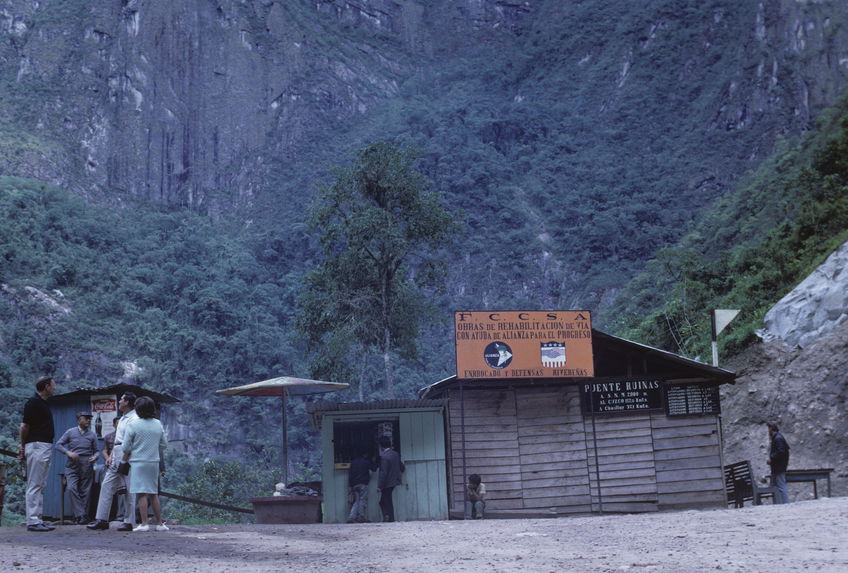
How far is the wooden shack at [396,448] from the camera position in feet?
54.2

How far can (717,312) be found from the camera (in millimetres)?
19734

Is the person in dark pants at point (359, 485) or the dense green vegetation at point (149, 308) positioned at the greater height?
the dense green vegetation at point (149, 308)

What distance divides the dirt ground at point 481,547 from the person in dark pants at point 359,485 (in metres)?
3.40

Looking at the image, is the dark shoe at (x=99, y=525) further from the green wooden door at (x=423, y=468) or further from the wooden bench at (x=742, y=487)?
the wooden bench at (x=742, y=487)

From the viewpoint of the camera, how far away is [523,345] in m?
17.7

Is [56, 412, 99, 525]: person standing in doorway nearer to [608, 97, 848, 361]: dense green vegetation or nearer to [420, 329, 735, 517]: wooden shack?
[420, 329, 735, 517]: wooden shack

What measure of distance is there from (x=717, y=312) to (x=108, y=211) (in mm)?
100710

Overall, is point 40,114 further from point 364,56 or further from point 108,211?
point 364,56

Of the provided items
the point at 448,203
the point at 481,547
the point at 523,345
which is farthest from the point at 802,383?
the point at 448,203

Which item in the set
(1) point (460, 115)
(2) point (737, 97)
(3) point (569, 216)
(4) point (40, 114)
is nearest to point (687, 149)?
(2) point (737, 97)

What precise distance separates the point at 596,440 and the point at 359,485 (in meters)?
4.72

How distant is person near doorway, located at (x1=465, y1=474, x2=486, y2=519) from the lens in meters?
17.2

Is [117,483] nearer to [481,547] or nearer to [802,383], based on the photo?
[481,547]

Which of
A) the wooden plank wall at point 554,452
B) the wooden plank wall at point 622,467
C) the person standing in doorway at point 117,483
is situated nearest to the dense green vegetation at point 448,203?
the wooden plank wall at point 622,467
